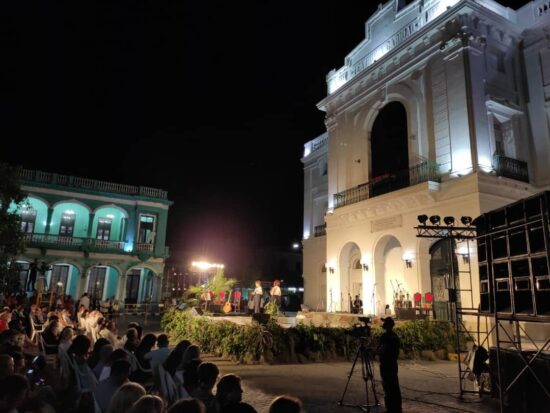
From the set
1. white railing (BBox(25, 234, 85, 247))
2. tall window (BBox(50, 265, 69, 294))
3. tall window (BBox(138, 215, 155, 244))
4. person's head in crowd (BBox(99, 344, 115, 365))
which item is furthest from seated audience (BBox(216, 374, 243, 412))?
tall window (BBox(50, 265, 69, 294))

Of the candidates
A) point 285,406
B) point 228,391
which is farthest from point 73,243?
point 285,406

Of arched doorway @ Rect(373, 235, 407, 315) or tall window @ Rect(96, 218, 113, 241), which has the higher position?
tall window @ Rect(96, 218, 113, 241)

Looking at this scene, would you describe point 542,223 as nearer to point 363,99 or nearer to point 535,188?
point 535,188

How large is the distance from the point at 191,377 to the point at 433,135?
45.7 ft

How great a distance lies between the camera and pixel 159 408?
8.84ft

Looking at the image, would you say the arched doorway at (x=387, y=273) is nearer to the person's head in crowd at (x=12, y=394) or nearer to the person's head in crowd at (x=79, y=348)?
the person's head in crowd at (x=79, y=348)

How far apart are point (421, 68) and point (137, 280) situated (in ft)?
80.3

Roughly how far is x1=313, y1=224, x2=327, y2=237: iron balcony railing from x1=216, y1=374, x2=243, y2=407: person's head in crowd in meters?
19.9

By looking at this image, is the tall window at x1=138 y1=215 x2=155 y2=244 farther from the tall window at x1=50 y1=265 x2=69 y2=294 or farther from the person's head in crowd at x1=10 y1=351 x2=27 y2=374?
the person's head in crowd at x1=10 y1=351 x2=27 y2=374

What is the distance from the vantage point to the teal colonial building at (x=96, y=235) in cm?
2719

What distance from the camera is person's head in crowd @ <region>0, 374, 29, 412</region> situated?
2977mm

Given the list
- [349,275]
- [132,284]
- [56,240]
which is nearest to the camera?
[349,275]

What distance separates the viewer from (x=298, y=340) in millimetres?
10469

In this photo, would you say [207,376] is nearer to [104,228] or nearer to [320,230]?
[320,230]
